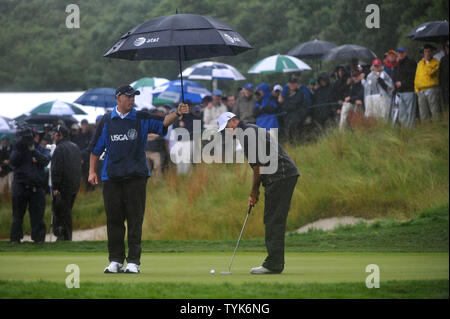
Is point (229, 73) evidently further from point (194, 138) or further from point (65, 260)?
point (65, 260)

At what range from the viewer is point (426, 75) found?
58.4ft

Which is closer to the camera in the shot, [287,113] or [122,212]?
[122,212]

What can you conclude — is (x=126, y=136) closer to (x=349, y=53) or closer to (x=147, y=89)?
(x=349, y=53)

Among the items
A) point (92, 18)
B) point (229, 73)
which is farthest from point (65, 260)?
point (92, 18)

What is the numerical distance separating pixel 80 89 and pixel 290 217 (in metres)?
35.0

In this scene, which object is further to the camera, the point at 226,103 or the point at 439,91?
the point at 226,103

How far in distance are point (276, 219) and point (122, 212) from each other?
1914 millimetres

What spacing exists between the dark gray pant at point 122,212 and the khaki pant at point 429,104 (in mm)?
9548

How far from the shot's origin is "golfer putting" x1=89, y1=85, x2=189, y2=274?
10.1m

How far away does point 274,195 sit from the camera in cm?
1001

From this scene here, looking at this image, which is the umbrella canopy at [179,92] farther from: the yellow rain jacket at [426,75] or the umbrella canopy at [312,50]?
the yellow rain jacket at [426,75]

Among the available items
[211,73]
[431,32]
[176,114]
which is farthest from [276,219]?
[211,73]

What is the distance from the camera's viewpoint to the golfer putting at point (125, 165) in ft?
33.1

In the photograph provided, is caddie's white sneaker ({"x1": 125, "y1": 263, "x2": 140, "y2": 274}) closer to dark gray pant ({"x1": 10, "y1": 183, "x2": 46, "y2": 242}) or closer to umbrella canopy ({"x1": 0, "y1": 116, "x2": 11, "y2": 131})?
dark gray pant ({"x1": 10, "y1": 183, "x2": 46, "y2": 242})
